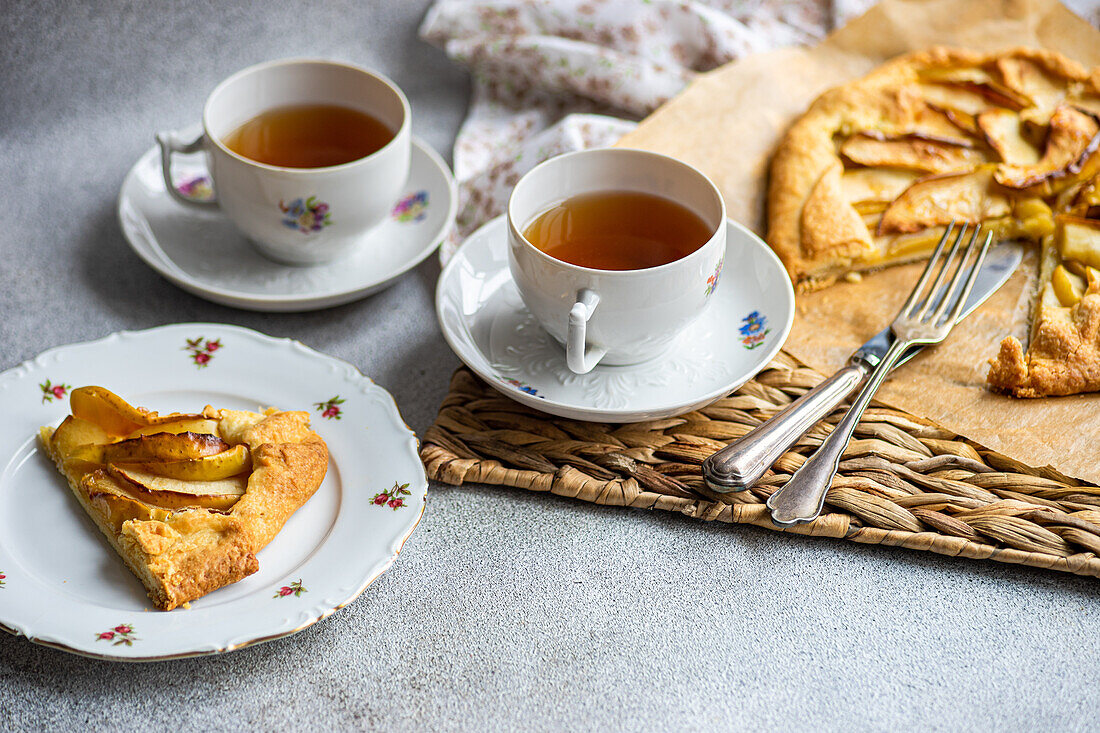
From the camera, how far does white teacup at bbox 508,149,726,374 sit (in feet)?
4.58

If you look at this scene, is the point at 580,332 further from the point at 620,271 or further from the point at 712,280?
the point at 712,280

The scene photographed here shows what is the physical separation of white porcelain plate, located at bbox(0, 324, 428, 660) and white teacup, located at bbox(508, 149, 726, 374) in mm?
314

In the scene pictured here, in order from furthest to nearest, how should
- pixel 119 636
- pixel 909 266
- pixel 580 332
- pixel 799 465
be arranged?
pixel 909 266 < pixel 799 465 < pixel 580 332 < pixel 119 636

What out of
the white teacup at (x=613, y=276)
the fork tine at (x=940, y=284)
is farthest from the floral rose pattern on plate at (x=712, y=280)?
the fork tine at (x=940, y=284)

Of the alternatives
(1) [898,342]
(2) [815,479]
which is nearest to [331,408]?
(2) [815,479]

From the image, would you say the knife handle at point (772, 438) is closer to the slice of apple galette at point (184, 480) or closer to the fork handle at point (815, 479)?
the fork handle at point (815, 479)

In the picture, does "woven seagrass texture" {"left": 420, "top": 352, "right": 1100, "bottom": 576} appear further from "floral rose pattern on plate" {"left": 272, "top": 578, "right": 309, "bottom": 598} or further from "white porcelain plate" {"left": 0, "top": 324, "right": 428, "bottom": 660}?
"floral rose pattern on plate" {"left": 272, "top": 578, "right": 309, "bottom": 598}

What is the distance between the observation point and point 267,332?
177 cm

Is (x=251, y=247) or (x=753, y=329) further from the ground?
(x=753, y=329)

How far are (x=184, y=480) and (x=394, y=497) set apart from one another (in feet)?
0.97

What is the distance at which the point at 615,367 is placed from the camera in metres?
1.57

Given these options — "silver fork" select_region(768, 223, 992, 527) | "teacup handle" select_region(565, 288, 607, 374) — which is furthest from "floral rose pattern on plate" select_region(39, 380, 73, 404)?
"silver fork" select_region(768, 223, 992, 527)

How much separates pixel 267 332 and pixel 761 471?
972 millimetres

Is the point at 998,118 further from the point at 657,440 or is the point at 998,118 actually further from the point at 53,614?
the point at 53,614
